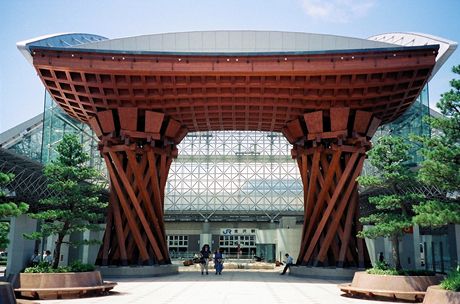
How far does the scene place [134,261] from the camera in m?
24.5

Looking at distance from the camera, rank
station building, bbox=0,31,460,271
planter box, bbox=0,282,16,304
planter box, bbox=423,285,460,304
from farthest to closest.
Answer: station building, bbox=0,31,460,271
planter box, bbox=423,285,460,304
planter box, bbox=0,282,16,304

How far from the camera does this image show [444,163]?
38.5 feet

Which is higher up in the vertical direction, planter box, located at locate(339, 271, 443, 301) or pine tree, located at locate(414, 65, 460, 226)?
pine tree, located at locate(414, 65, 460, 226)

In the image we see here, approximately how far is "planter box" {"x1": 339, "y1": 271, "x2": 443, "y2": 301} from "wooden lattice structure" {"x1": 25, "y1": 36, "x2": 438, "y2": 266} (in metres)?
8.93

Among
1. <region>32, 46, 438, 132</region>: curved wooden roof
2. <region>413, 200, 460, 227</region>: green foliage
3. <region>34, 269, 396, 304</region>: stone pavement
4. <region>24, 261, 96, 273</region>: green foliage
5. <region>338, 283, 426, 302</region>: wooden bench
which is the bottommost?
<region>34, 269, 396, 304</region>: stone pavement

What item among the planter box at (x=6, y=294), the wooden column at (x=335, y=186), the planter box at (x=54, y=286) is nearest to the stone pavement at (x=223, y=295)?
the planter box at (x=54, y=286)

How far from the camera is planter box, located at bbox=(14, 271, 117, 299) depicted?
13.5 meters

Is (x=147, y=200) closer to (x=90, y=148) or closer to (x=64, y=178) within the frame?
(x=64, y=178)

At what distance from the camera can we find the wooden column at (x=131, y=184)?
23.7 m

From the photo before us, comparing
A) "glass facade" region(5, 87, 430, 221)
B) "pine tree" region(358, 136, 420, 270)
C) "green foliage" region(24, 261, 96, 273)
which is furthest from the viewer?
"glass facade" region(5, 87, 430, 221)

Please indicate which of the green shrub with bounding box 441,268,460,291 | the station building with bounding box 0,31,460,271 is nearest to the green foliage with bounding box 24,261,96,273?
the station building with bounding box 0,31,460,271

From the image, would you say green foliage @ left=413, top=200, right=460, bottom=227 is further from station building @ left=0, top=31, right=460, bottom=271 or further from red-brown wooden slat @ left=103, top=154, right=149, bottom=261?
red-brown wooden slat @ left=103, top=154, right=149, bottom=261

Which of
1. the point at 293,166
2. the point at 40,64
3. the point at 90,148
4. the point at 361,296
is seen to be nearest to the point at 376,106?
the point at 361,296

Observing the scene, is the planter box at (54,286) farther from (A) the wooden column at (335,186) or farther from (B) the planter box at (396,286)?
(A) the wooden column at (335,186)
